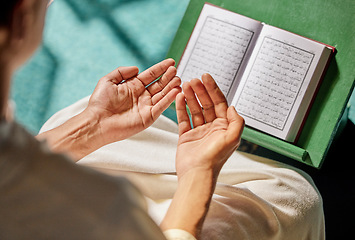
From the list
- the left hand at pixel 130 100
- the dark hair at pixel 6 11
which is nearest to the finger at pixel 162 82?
the left hand at pixel 130 100

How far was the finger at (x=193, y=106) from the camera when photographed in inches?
46.9

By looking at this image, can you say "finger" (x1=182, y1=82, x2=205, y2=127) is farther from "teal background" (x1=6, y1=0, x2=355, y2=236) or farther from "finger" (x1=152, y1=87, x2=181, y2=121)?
"teal background" (x1=6, y1=0, x2=355, y2=236)

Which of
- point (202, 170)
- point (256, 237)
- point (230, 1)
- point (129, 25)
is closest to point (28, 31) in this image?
point (202, 170)

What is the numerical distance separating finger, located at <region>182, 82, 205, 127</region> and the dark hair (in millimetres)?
767

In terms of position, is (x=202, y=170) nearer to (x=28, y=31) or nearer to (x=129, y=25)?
(x=28, y=31)

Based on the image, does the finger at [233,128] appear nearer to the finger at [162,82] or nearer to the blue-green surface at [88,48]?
the finger at [162,82]

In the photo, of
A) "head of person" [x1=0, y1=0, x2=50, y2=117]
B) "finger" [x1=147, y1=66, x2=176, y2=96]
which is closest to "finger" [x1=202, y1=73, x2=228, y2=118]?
"finger" [x1=147, y1=66, x2=176, y2=96]

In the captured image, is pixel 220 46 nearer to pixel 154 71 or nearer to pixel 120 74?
pixel 154 71

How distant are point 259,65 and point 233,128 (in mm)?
459

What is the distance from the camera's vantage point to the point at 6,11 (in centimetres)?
46

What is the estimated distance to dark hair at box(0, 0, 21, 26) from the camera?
457mm

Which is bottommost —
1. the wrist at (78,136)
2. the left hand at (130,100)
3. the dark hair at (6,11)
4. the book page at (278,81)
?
the wrist at (78,136)

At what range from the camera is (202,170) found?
1007 mm

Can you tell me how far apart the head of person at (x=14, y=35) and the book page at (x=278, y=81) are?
102 cm
